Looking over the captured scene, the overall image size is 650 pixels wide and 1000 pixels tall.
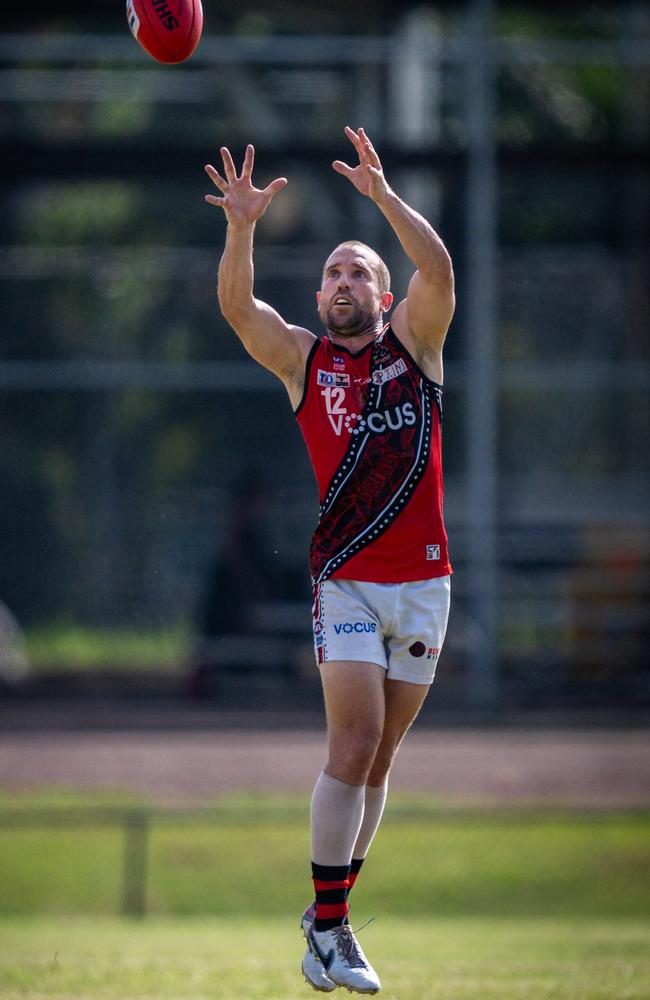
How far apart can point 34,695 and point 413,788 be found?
5324 mm

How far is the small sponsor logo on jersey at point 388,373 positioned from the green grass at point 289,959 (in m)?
2.32

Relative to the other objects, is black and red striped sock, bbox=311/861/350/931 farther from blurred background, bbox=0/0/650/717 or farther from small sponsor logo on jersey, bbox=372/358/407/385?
blurred background, bbox=0/0/650/717

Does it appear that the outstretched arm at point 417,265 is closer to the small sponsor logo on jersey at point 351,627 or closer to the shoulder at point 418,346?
the shoulder at point 418,346

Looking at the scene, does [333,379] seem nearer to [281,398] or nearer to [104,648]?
[281,398]

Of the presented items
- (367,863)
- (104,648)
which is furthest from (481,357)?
(367,863)

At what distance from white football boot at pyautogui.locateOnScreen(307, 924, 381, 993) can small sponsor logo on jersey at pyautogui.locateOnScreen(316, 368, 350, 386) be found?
1.87m

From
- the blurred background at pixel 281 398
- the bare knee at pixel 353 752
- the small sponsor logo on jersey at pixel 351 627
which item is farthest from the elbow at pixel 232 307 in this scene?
the blurred background at pixel 281 398

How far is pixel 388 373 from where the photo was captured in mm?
5891

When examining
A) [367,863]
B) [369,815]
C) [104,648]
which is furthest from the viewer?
[104,648]

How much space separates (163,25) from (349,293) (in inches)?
57.2

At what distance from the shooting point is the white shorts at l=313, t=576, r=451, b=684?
572 centimetres

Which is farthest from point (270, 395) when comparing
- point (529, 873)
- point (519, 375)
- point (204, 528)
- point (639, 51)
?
point (529, 873)

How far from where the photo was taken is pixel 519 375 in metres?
18.4

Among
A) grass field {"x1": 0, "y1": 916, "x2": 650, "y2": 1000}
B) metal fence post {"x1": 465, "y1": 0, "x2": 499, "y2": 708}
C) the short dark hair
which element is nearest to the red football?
the short dark hair
